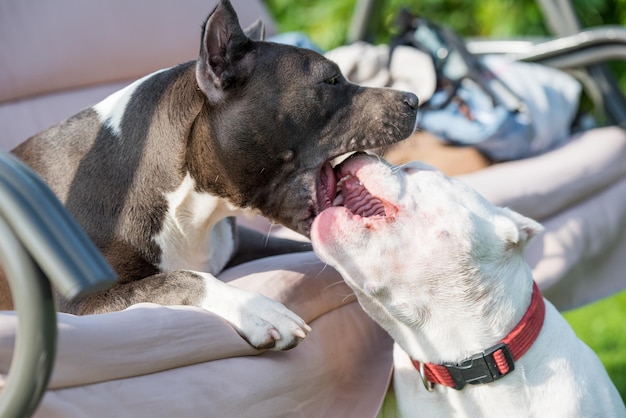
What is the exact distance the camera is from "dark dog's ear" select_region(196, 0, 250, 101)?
6.58ft

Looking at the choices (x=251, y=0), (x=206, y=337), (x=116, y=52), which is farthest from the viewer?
(x=251, y=0)

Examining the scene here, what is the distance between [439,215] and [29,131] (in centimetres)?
195

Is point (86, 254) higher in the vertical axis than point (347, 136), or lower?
higher

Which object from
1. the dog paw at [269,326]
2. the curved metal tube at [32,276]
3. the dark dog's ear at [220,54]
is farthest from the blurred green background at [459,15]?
the curved metal tube at [32,276]

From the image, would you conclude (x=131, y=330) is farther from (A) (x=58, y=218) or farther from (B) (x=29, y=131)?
(B) (x=29, y=131)

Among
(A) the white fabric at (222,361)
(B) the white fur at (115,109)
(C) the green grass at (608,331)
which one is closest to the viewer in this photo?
(A) the white fabric at (222,361)

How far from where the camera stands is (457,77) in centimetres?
369

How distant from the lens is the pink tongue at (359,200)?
195cm

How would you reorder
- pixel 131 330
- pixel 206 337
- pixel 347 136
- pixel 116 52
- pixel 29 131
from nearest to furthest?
pixel 131 330, pixel 206 337, pixel 347 136, pixel 29 131, pixel 116 52

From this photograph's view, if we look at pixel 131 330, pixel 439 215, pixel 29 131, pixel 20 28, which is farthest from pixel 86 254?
pixel 20 28

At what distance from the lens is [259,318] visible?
74.3 inches

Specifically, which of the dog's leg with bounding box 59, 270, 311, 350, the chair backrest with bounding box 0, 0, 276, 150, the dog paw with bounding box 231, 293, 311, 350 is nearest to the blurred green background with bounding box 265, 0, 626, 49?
the chair backrest with bounding box 0, 0, 276, 150

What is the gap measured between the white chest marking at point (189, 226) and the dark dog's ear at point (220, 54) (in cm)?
23

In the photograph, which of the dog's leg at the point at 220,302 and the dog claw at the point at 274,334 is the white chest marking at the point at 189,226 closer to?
A: the dog's leg at the point at 220,302
